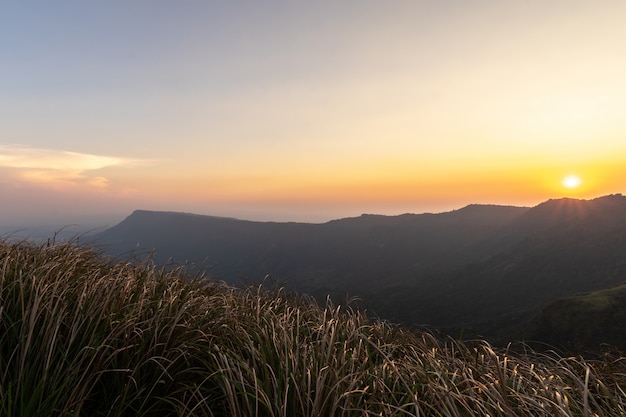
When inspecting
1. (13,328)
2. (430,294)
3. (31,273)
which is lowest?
(430,294)

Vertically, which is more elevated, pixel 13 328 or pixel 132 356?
pixel 13 328

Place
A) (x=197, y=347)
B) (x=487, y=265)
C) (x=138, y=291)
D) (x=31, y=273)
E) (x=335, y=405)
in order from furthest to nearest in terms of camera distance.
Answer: (x=487, y=265) → (x=138, y=291) → (x=31, y=273) → (x=197, y=347) → (x=335, y=405)

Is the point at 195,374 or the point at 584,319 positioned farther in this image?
the point at 584,319

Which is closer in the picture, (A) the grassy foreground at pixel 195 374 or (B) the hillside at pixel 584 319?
(A) the grassy foreground at pixel 195 374

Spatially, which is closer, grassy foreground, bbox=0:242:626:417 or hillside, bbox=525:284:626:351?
grassy foreground, bbox=0:242:626:417

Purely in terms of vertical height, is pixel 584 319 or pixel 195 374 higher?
pixel 195 374

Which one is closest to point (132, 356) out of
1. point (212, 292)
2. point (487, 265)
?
point (212, 292)

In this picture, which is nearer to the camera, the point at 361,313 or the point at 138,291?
the point at 138,291

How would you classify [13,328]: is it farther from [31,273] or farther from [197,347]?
[197,347]

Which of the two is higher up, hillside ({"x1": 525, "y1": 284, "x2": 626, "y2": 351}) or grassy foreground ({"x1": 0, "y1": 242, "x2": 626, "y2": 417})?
grassy foreground ({"x1": 0, "y1": 242, "x2": 626, "y2": 417})

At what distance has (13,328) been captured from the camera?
118 inches

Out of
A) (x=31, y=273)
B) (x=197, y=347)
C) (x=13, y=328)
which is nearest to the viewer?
(x=13, y=328)

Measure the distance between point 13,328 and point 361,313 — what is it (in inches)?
183

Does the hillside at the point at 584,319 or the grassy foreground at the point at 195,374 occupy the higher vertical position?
the grassy foreground at the point at 195,374
